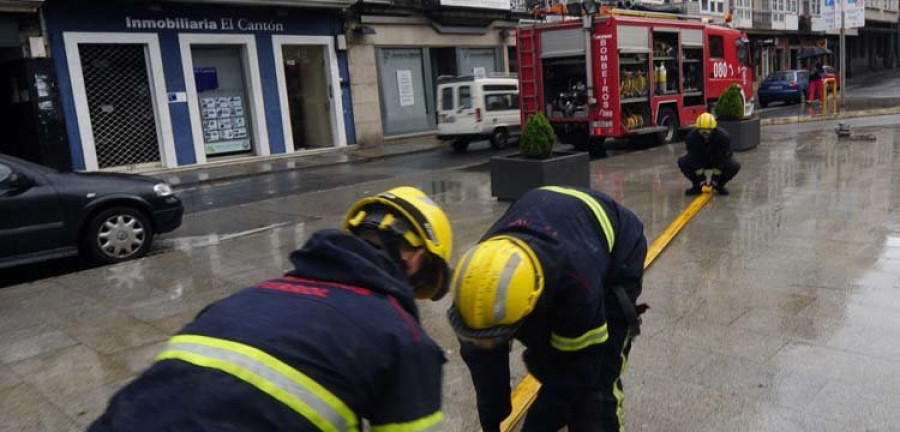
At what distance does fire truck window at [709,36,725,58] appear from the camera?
16859mm

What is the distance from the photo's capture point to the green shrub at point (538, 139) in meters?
9.03

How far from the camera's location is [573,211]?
2598 mm

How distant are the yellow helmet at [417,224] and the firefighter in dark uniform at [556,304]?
85mm

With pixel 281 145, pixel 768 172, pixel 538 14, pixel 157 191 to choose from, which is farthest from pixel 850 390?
pixel 281 145

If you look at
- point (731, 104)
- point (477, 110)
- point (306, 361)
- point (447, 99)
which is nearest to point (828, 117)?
point (731, 104)

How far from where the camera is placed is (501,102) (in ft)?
58.1

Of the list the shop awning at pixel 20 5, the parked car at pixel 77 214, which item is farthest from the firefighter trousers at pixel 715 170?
the shop awning at pixel 20 5

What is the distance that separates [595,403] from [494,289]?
0.82 m

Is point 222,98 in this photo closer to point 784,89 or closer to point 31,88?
point 31,88

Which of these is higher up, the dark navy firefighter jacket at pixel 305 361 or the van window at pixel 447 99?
the van window at pixel 447 99

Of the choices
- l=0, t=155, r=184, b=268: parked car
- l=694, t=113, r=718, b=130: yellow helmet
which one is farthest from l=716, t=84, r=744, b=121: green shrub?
l=0, t=155, r=184, b=268: parked car

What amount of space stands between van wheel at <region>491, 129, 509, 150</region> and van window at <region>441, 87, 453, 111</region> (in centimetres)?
123

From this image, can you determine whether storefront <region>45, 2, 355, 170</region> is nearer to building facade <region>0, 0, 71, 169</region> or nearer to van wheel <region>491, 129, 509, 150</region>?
building facade <region>0, 0, 71, 169</region>

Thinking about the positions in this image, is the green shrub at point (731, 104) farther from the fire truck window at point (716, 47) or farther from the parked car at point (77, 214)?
the parked car at point (77, 214)
